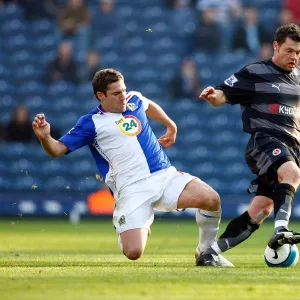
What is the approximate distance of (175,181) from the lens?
324 inches

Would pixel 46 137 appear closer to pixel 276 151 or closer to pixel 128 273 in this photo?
pixel 128 273

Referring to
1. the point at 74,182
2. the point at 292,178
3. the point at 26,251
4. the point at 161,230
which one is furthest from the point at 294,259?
the point at 74,182

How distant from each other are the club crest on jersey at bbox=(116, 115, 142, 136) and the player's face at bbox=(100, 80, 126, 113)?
95 millimetres

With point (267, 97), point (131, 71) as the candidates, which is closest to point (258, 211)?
point (267, 97)

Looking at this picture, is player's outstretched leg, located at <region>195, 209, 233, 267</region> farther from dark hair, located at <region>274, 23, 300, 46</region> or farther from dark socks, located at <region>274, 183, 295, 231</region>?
dark hair, located at <region>274, 23, 300, 46</region>

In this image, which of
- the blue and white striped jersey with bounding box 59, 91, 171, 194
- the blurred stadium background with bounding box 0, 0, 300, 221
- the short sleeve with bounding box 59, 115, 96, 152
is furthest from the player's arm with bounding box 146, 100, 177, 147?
the blurred stadium background with bounding box 0, 0, 300, 221

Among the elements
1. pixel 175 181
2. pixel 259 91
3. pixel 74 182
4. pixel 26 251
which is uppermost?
pixel 259 91

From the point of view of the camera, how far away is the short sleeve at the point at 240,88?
8461mm

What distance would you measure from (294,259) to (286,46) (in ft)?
6.30

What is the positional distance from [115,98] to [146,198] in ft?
3.08

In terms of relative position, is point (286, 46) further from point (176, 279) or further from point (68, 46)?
point (68, 46)

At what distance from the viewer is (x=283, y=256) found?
25.7 ft

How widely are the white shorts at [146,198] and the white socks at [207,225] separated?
0.88ft

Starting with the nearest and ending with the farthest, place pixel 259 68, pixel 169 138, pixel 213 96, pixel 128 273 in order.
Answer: pixel 128 273 < pixel 213 96 < pixel 259 68 < pixel 169 138
